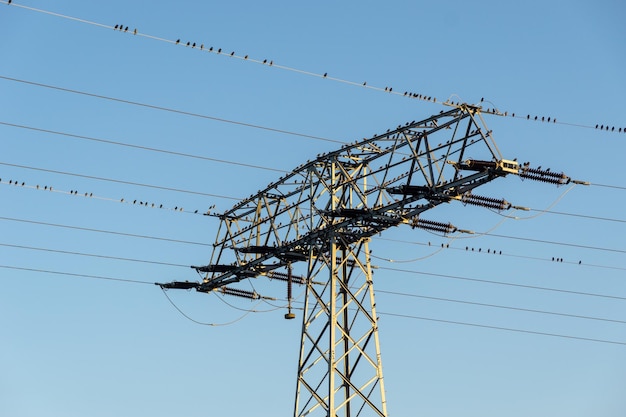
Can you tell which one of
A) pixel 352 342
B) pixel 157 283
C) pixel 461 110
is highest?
pixel 461 110

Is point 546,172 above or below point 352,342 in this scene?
above

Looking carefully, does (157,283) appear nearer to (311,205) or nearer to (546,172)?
(311,205)

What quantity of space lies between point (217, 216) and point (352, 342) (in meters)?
14.1

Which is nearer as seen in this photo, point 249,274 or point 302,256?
point 302,256

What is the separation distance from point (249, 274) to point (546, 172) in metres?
17.6

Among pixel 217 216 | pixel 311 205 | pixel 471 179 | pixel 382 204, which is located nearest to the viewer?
pixel 471 179

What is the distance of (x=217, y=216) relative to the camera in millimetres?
58438

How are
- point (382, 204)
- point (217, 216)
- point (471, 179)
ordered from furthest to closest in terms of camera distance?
point (217, 216) → point (382, 204) → point (471, 179)

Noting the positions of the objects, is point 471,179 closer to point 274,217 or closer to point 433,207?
point 433,207

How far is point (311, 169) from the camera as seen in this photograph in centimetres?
5000

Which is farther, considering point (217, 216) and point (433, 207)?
point (217, 216)

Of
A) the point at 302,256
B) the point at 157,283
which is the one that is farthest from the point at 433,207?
the point at 157,283

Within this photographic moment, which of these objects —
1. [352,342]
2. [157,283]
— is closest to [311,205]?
[352,342]

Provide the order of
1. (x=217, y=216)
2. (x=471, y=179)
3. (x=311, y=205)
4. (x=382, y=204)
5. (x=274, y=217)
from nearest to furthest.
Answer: (x=471, y=179) < (x=382, y=204) < (x=311, y=205) < (x=274, y=217) < (x=217, y=216)
